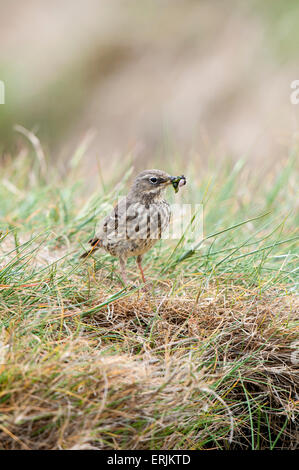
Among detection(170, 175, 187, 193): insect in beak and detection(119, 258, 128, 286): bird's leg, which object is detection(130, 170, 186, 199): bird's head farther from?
detection(119, 258, 128, 286): bird's leg

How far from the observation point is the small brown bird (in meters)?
3.50

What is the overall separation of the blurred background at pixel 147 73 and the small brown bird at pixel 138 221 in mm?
4489

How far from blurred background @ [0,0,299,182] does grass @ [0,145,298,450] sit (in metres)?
4.61

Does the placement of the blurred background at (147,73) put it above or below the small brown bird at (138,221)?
above

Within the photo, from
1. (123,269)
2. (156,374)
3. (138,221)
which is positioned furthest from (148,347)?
(138,221)

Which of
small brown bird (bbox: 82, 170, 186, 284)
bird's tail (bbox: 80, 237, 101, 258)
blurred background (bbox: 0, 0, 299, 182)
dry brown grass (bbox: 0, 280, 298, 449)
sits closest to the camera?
dry brown grass (bbox: 0, 280, 298, 449)

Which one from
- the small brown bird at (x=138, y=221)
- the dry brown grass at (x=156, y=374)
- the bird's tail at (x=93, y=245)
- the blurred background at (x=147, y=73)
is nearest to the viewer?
the dry brown grass at (x=156, y=374)

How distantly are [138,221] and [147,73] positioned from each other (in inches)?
313

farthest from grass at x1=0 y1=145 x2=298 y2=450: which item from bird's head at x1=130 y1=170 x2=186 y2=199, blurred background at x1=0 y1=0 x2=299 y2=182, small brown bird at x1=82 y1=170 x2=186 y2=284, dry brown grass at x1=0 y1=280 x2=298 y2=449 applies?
blurred background at x1=0 y1=0 x2=299 y2=182

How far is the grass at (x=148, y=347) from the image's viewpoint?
2.48 meters

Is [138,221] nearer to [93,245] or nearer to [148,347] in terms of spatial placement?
[93,245]

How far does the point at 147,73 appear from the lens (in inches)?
432

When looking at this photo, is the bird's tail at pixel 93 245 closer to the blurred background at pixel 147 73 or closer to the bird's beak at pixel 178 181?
the bird's beak at pixel 178 181

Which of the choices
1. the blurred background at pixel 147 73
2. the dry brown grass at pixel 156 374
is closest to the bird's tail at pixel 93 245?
the dry brown grass at pixel 156 374
